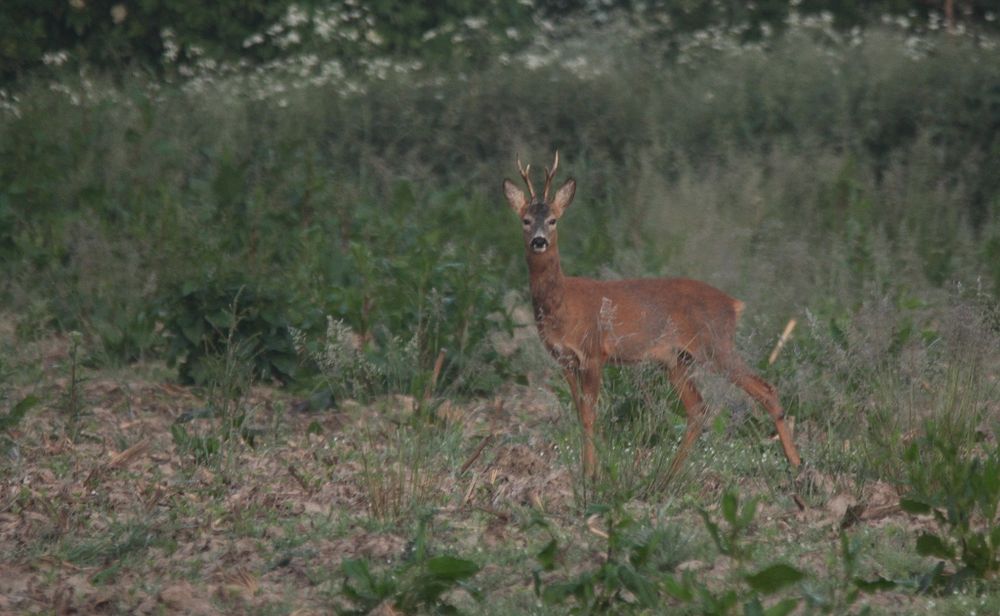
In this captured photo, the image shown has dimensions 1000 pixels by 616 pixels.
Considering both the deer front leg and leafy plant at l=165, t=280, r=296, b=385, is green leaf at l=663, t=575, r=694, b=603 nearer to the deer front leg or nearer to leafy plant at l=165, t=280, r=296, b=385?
the deer front leg

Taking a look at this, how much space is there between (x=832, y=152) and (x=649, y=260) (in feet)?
11.7

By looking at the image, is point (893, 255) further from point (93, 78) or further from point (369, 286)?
point (93, 78)

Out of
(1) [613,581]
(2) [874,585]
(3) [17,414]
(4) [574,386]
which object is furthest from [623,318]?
(1) [613,581]

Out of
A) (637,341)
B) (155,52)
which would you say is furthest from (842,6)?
(637,341)

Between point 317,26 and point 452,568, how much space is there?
575 inches

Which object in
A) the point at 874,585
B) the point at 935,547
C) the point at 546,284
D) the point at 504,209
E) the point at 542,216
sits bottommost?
the point at 504,209

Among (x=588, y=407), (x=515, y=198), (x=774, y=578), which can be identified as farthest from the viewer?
(x=515, y=198)

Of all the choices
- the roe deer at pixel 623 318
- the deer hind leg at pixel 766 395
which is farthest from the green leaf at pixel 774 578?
the roe deer at pixel 623 318

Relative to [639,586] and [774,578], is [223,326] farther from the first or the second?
[774,578]

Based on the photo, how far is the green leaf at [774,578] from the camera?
445 centimetres

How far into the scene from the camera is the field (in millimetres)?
5305

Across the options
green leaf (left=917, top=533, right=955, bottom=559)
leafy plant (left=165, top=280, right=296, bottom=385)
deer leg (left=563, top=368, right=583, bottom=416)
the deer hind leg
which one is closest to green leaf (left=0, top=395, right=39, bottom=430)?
leafy plant (left=165, top=280, right=296, bottom=385)

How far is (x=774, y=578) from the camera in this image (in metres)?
→ 4.47

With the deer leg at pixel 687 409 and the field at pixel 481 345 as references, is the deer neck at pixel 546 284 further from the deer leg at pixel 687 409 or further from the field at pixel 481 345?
the deer leg at pixel 687 409
